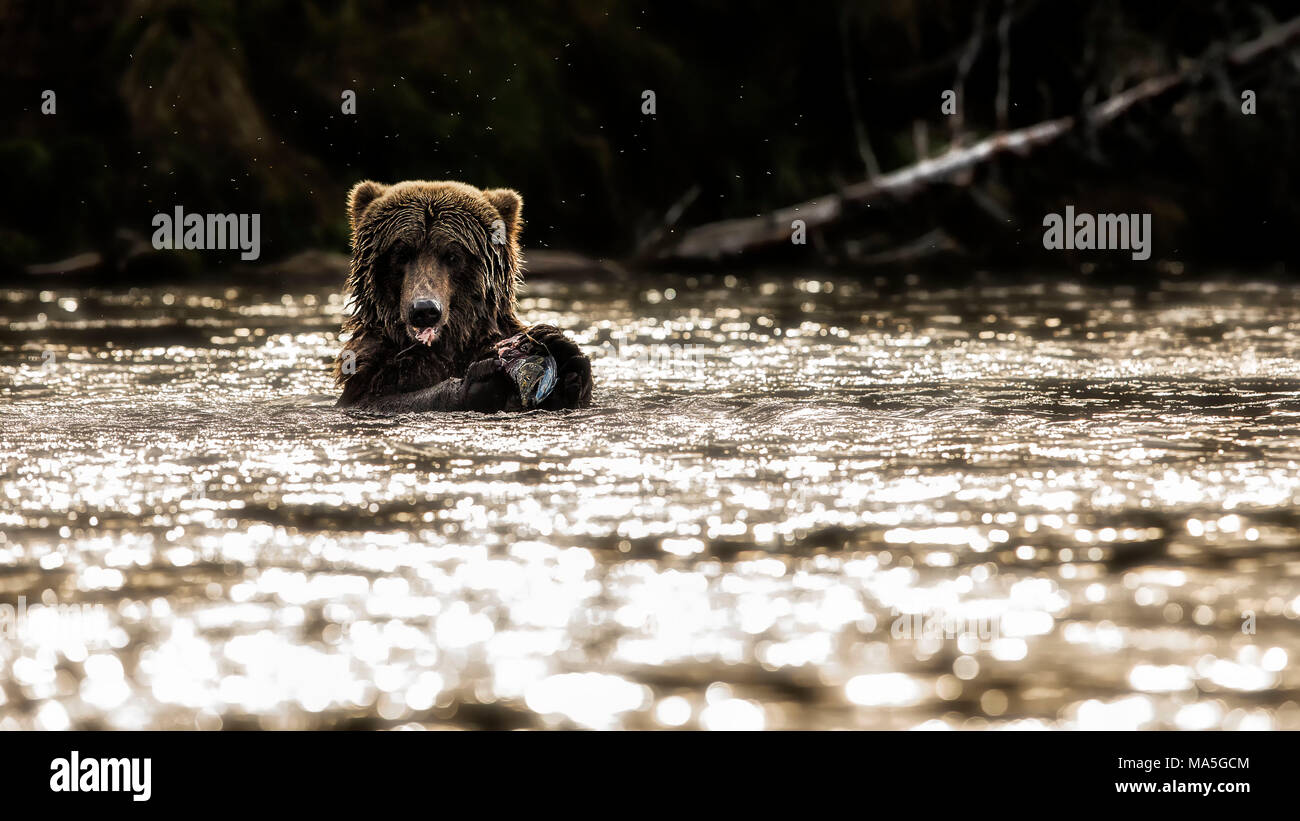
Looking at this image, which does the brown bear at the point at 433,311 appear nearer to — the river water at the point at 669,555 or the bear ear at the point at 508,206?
the bear ear at the point at 508,206

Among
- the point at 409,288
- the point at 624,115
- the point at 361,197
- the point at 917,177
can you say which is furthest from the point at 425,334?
the point at 624,115

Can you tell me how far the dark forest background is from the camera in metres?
20.7

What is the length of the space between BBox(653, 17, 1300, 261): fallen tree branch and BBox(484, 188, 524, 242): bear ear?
12769 millimetres

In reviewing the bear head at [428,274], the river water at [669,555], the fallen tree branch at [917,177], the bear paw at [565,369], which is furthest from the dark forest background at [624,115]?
the bear paw at [565,369]

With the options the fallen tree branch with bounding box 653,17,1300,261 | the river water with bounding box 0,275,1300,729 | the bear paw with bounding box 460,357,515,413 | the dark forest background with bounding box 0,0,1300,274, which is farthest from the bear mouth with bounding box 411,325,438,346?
the fallen tree branch with bounding box 653,17,1300,261

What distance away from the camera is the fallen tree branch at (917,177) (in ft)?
69.4

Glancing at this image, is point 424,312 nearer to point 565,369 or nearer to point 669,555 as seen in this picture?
point 565,369

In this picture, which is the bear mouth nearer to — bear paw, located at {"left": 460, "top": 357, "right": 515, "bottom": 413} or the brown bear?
the brown bear

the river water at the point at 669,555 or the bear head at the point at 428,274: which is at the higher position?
the bear head at the point at 428,274

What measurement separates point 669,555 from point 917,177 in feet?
55.8

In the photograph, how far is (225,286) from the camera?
757 inches

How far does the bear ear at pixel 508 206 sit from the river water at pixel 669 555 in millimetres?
1111

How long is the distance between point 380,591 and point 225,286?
15.6 meters

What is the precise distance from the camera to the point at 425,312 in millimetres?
7875
